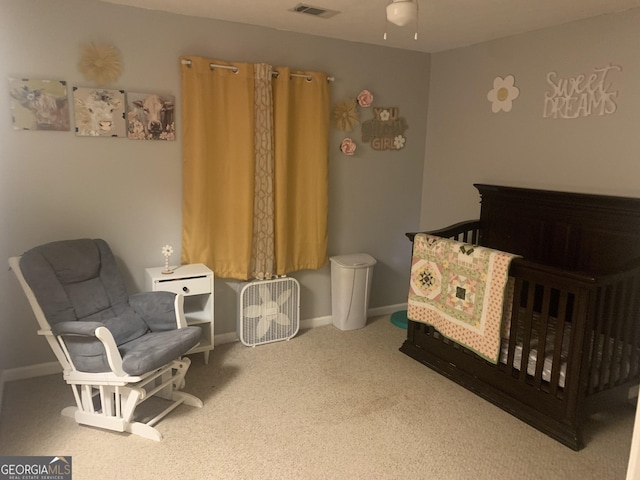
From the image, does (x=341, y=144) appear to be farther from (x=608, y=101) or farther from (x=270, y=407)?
(x=270, y=407)

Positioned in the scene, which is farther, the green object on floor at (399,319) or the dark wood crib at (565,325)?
the green object on floor at (399,319)

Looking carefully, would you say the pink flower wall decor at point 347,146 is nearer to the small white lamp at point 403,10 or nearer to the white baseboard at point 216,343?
the white baseboard at point 216,343

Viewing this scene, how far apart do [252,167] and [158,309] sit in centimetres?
Result: 115

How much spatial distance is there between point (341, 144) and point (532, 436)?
2.38 meters

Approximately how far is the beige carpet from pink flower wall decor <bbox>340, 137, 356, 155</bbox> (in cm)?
166

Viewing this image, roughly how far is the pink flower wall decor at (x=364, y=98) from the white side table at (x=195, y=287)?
1752 mm

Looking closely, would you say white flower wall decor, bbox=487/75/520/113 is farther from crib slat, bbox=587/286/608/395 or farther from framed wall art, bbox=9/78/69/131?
framed wall art, bbox=9/78/69/131

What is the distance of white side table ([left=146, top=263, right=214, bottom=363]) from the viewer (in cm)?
301

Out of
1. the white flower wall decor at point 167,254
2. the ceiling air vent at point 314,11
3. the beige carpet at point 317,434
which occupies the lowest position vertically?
the beige carpet at point 317,434

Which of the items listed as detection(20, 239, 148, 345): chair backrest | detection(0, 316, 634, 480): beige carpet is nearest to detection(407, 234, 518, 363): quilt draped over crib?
detection(0, 316, 634, 480): beige carpet

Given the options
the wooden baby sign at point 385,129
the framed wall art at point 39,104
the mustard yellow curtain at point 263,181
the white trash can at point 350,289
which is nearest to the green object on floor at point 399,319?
the white trash can at point 350,289

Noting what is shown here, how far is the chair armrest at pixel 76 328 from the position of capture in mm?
2287

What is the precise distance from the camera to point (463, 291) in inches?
111

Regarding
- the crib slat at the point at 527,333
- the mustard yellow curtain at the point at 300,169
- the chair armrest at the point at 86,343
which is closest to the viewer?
the chair armrest at the point at 86,343
